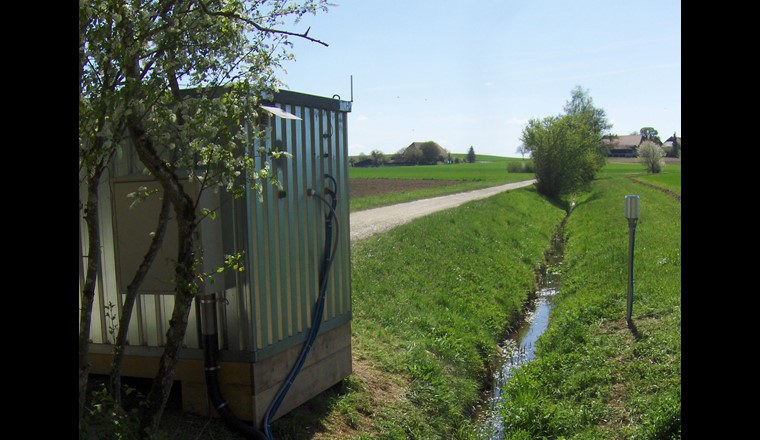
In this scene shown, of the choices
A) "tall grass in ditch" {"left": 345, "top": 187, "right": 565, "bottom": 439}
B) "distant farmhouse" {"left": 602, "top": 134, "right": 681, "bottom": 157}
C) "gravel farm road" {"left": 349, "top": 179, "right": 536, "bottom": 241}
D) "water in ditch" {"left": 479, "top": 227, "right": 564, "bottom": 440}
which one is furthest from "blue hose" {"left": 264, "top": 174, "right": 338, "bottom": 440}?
"distant farmhouse" {"left": 602, "top": 134, "right": 681, "bottom": 157}

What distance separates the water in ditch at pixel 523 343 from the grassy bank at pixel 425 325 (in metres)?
0.22

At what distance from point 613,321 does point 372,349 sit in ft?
13.9

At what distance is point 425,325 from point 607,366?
2915 millimetres

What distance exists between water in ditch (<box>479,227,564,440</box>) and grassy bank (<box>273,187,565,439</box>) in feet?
0.71

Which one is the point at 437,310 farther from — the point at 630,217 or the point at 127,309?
the point at 127,309

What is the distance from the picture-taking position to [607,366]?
8.59 meters

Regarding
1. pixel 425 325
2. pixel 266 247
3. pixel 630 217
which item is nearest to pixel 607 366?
pixel 630 217

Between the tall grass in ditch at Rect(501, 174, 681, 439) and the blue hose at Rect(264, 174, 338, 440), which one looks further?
the tall grass in ditch at Rect(501, 174, 681, 439)

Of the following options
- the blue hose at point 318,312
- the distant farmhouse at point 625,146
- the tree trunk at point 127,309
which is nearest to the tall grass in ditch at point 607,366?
the blue hose at point 318,312

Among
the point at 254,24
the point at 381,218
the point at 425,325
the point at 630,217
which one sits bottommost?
the point at 425,325

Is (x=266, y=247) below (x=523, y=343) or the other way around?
the other way around

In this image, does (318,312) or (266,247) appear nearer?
(266,247)

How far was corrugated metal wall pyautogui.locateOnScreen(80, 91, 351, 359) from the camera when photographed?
215 inches

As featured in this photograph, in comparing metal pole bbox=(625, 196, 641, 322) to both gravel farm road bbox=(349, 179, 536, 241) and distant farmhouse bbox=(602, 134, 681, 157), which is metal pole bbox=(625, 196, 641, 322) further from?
distant farmhouse bbox=(602, 134, 681, 157)
